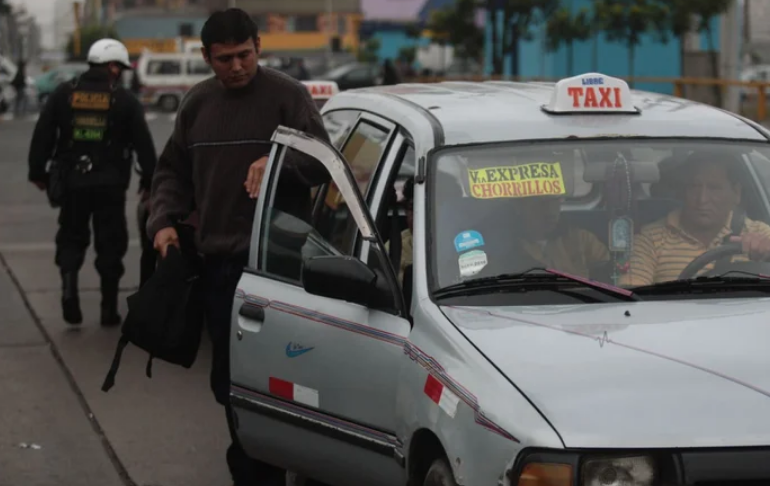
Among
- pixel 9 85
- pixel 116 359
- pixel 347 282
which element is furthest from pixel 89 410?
pixel 9 85

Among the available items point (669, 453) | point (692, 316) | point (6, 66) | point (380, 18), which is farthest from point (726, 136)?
point (380, 18)

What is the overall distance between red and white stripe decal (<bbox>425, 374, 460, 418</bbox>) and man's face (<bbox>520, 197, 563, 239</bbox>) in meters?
0.72

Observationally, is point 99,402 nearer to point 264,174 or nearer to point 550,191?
point 264,174

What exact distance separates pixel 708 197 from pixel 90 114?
559cm

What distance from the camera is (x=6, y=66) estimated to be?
51500mm

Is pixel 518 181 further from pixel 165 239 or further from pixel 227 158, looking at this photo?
pixel 165 239

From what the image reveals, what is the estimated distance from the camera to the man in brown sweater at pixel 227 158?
18.5 ft

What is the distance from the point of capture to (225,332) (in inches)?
221

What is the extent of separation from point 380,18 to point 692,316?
363ft

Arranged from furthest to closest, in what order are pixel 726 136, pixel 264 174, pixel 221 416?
pixel 221 416, pixel 264 174, pixel 726 136

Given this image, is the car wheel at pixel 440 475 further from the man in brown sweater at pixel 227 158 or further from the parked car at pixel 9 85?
the parked car at pixel 9 85

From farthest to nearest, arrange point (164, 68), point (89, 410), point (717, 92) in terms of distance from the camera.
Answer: point (164, 68)
point (717, 92)
point (89, 410)

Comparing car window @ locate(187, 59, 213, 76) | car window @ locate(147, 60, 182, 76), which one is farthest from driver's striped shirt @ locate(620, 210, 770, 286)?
car window @ locate(147, 60, 182, 76)

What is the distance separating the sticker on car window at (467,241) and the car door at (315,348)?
0.22 meters
